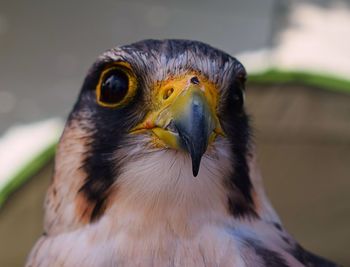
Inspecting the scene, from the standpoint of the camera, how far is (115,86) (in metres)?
1.18

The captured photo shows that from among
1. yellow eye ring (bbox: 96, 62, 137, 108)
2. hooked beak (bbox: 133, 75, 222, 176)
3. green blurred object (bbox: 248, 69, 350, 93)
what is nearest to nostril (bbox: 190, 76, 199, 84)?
hooked beak (bbox: 133, 75, 222, 176)

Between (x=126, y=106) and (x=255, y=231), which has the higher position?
(x=126, y=106)

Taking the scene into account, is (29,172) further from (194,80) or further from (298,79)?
(194,80)

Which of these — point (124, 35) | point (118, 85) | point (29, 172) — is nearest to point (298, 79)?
Answer: point (29, 172)

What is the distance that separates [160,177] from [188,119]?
158 mm

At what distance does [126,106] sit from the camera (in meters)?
1.18

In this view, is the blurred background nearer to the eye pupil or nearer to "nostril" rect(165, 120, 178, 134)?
the eye pupil

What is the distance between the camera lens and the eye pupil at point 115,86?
118 cm

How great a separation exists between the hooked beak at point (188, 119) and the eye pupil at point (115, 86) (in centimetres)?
7

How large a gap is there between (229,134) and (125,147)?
18cm

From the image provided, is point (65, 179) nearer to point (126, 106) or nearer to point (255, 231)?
point (126, 106)

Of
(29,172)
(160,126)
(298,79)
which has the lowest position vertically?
(29,172)

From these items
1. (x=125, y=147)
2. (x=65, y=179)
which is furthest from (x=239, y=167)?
(x=65, y=179)

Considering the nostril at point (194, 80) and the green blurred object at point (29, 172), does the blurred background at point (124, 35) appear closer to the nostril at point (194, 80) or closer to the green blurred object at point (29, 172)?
the green blurred object at point (29, 172)
